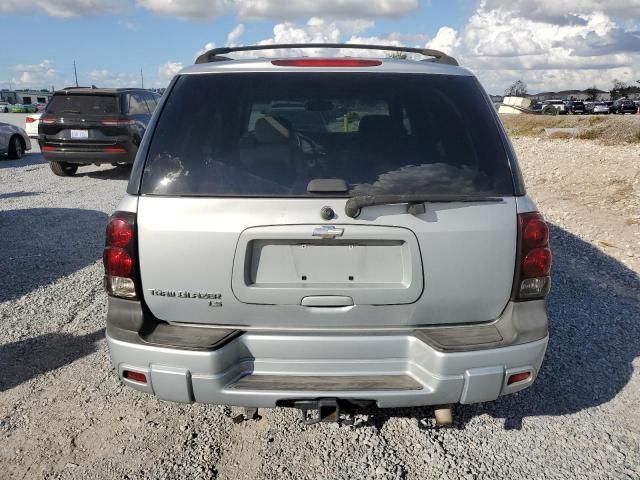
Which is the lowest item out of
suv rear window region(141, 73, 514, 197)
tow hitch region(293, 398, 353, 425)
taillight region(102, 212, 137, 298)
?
tow hitch region(293, 398, 353, 425)

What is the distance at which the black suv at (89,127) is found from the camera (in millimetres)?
11242

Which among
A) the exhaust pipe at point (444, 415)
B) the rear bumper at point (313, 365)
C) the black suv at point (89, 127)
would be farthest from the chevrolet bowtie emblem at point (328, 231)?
the black suv at point (89, 127)

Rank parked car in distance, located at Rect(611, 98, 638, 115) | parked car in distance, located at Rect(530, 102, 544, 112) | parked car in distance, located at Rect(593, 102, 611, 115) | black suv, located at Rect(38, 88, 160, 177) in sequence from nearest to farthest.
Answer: black suv, located at Rect(38, 88, 160, 177) → parked car in distance, located at Rect(611, 98, 638, 115) → parked car in distance, located at Rect(593, 102, 611, 115) → parked car in distance, located at Rect(530, 102, 544, 112)

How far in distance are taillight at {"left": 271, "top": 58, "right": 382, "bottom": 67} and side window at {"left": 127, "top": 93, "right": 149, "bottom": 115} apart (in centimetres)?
988

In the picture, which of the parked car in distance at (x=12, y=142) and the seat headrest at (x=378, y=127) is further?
the parked car in distance at (x=12, y=142)

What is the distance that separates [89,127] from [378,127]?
1020 cm

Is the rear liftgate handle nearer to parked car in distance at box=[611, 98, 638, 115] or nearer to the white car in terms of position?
the white car

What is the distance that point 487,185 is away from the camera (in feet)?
Answer: 7.91

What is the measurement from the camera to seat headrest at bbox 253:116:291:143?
2631mm

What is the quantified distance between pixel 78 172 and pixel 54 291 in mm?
9063

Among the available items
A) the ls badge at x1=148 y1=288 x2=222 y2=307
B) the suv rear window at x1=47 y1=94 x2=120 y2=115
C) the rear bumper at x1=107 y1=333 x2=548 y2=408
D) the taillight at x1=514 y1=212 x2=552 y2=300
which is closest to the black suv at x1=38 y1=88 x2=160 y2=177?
the suv rear window at x1=47 y1=94 x2=120 y2=115

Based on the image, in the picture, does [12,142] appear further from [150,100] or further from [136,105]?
[136,105]

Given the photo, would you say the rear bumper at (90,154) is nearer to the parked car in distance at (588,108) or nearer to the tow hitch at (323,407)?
the tow hitch at (323,407)

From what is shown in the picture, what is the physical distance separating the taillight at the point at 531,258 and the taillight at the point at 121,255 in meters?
1.75
